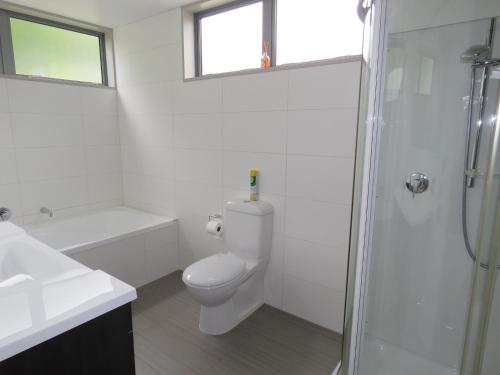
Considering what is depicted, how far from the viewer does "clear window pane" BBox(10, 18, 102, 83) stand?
265 cm

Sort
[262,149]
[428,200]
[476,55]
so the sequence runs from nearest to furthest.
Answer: [476,55] < [428,200] < [262,149]

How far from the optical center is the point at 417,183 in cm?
173

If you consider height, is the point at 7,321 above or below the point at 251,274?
above

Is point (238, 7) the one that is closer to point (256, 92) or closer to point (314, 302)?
point (256, 92)

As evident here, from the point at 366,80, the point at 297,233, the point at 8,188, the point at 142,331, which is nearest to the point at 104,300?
the point at 366,80

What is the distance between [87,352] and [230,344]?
3.95 ft

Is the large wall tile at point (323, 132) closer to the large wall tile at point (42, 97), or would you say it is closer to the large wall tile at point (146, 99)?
the large wall tile at point (146, 99)

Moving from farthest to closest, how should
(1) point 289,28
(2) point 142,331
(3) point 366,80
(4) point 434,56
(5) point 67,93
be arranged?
(5) point 67,93 → (1) point 289,28 → (2) point 142,331 → (4) point 434,56 → (3) point 366,80

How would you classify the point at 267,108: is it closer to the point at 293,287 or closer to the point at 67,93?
the point at 293,287

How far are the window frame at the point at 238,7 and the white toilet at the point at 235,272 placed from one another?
1.12 meters

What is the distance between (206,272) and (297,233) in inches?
26.5

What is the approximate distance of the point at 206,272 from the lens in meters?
1.95

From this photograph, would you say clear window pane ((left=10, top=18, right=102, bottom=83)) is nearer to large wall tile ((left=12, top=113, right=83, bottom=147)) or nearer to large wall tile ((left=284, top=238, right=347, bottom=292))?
large wall tile ((left=12, top=113, right=83, bottom=147))

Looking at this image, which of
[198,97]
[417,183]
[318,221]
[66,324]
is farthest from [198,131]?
[66,324]
